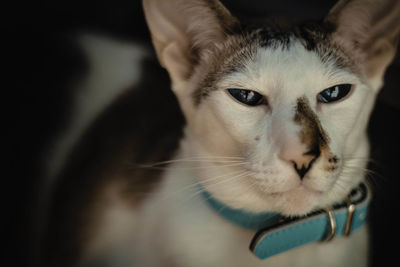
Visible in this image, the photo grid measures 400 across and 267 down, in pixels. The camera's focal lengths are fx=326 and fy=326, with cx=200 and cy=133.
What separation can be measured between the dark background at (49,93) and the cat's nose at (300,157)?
2.06ft

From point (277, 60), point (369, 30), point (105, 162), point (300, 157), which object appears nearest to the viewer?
point (300, 157)

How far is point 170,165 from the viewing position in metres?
1.09

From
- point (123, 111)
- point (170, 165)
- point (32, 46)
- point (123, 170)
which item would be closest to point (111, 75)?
point (123, 111)

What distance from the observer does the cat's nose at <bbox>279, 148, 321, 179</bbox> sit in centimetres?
63

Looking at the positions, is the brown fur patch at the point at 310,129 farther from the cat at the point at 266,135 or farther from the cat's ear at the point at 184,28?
the cat's ear at the point at 184,28

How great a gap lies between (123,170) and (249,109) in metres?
0.71

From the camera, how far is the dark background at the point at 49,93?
3.88 ft

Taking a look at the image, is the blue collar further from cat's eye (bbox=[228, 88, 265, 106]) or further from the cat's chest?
cat's eye (bbox=[228, 88, 265, 106])

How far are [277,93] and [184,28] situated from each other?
33cm

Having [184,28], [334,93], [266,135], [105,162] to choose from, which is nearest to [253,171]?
[266,135]

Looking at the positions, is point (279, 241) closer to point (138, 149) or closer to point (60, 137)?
point (138, 149)

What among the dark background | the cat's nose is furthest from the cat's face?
the dark background

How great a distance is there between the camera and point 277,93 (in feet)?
2.40

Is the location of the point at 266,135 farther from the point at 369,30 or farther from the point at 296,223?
the point at 369,30
